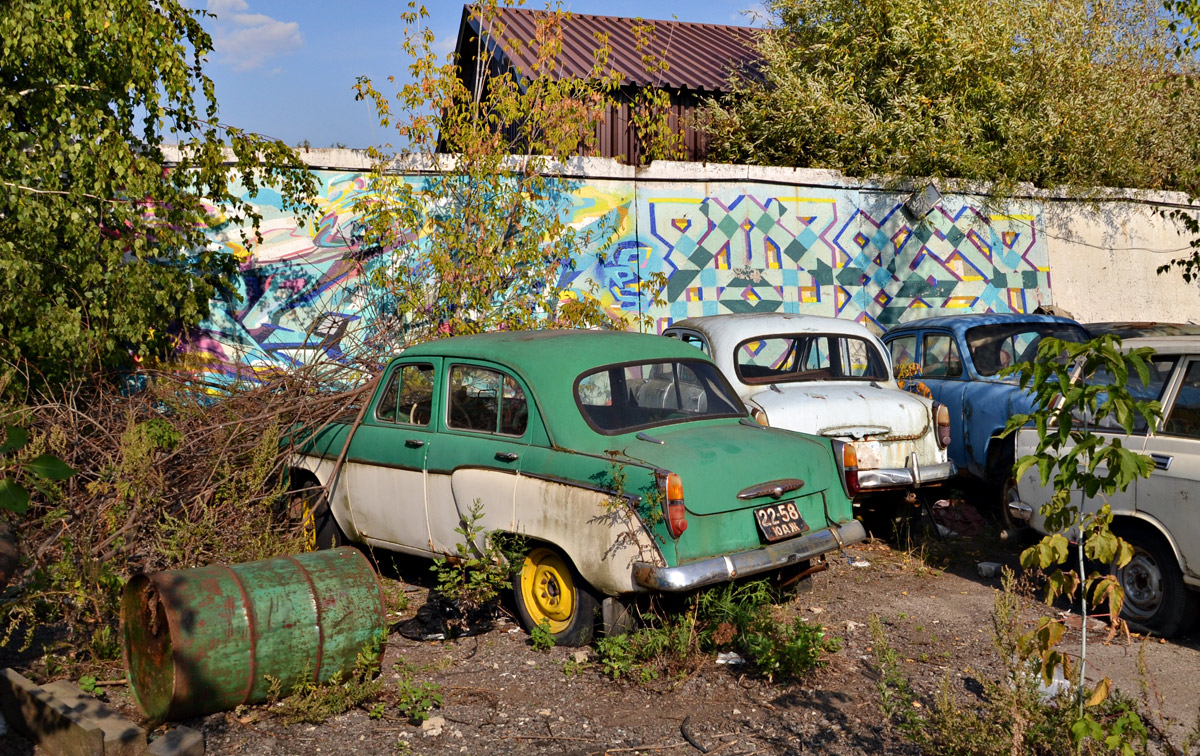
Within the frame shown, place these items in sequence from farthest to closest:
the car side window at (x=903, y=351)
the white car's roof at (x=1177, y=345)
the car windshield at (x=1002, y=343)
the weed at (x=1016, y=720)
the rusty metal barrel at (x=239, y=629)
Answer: the car side window at (x=903, y=351) → the car windshield at (x=1002, y=343) → the white car's roof at (x=1177, y=345) → the rusty metal barrel at (x=239, y=629) → the weed at (x=1016, y=720)

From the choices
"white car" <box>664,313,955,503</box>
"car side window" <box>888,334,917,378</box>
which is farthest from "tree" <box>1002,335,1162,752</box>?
"car side window" <box>888,334,917,378</box>

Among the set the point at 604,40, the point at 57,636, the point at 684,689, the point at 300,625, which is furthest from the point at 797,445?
the point at 604,40

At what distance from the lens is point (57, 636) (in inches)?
219

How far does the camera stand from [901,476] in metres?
7.19

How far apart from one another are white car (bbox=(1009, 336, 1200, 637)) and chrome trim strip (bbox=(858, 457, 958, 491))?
158 cm

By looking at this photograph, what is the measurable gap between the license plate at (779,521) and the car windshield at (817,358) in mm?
2769

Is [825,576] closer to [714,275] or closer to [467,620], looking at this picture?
[467,620]

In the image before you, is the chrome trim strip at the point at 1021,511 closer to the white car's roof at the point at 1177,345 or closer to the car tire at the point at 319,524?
the white car's roof at the point at 1177,345

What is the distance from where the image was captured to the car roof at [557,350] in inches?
220

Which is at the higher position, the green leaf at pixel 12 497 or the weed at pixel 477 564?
the green leaf at pixel 12 497

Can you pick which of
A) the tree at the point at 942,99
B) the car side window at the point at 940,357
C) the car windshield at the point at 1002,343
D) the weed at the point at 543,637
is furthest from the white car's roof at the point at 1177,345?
the tree at the point at 942,99

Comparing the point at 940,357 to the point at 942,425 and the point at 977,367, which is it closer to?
the point at 977,367

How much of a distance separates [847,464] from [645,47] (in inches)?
470

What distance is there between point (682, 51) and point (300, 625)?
13.8 meters
